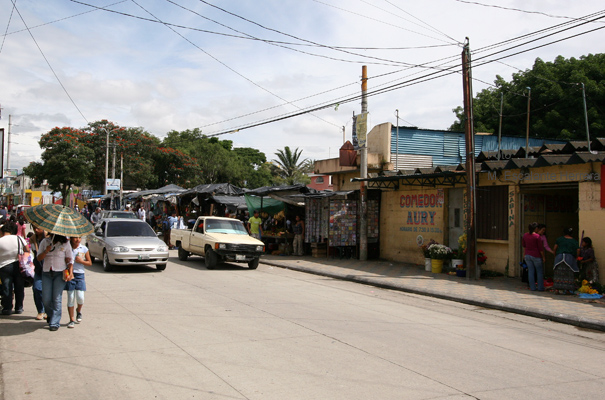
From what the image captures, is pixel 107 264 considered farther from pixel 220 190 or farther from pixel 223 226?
pixel 220 190

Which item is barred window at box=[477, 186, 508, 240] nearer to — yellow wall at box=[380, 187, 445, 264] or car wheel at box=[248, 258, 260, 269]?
yellow wall at box=[380, 187, 445, 264]

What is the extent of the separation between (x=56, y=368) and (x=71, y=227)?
221 cm

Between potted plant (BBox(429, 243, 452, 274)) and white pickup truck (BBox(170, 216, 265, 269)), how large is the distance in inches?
223

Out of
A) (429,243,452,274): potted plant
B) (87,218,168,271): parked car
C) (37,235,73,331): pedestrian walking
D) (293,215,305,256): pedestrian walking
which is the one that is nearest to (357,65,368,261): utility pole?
(293,215,305,256): pedestrian walking

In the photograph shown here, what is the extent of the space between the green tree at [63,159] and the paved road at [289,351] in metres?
36.0

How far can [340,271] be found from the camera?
16.3m

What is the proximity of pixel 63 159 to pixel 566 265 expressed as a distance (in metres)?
41.8

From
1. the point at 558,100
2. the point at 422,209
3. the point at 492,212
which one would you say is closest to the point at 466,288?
the point at 492,212

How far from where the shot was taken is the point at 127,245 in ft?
47.4

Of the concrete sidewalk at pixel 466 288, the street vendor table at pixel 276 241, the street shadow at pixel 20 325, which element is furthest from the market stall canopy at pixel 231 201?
the street shadow at pixel 20 325

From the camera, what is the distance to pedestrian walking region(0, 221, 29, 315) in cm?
796

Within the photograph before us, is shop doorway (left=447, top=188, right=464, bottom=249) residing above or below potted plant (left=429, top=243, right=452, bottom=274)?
above

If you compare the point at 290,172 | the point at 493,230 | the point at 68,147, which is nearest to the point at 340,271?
the point at 493,230

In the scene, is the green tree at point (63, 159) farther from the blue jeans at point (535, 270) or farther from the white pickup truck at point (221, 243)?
the blue jeans at point (535, 270)
